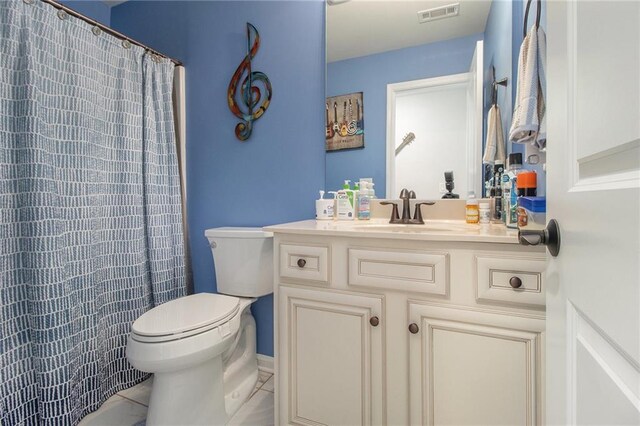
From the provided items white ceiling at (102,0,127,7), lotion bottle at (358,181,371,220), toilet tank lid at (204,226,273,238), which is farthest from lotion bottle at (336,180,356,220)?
white ceiling at (102,0,127,7)

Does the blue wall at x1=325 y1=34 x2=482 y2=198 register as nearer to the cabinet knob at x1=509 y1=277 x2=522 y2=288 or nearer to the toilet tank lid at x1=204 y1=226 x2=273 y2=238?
the toilet tank lid at x1=204 y1=226 x2=273 y2=238

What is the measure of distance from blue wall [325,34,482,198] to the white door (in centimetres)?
98

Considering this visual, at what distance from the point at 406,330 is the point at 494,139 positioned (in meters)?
0.92

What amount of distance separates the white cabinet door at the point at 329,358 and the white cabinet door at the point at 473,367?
133 millimetres

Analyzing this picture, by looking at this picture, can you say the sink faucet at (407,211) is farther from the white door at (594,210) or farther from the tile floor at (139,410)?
the tile floor at (139,410)

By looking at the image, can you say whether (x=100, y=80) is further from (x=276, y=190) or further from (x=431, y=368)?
(x=431, y=368)

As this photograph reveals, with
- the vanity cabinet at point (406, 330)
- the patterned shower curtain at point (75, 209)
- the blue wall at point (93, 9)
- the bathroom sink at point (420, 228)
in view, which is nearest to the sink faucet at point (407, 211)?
the bathroom sink at point (420, 228)

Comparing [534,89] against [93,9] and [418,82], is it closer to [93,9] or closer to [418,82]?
[418,82]

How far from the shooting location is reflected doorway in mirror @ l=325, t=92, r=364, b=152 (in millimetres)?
1646

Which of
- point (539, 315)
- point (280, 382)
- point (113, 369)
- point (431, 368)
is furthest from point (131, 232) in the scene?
point (539, 315)

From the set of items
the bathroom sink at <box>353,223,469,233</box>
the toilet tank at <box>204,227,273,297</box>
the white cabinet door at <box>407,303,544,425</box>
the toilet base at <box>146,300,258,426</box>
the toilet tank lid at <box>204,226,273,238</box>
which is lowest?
the toilet base at <box>146,300,258,426</box>

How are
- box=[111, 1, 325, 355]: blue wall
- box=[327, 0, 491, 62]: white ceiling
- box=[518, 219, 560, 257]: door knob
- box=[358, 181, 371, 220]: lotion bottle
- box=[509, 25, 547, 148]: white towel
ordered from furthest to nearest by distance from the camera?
box=[111, 1, 325, 355]: blue wall
box=[358, 181, 371, 220]: lotion bottle
box=[327, 0, 491, 62]: white ceiling
box=[509, 25, 547, 148]: white towel
box=[518, 219, 560, 257]: door knob

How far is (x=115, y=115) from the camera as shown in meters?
1.68

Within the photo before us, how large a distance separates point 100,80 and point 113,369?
4.94 ft
